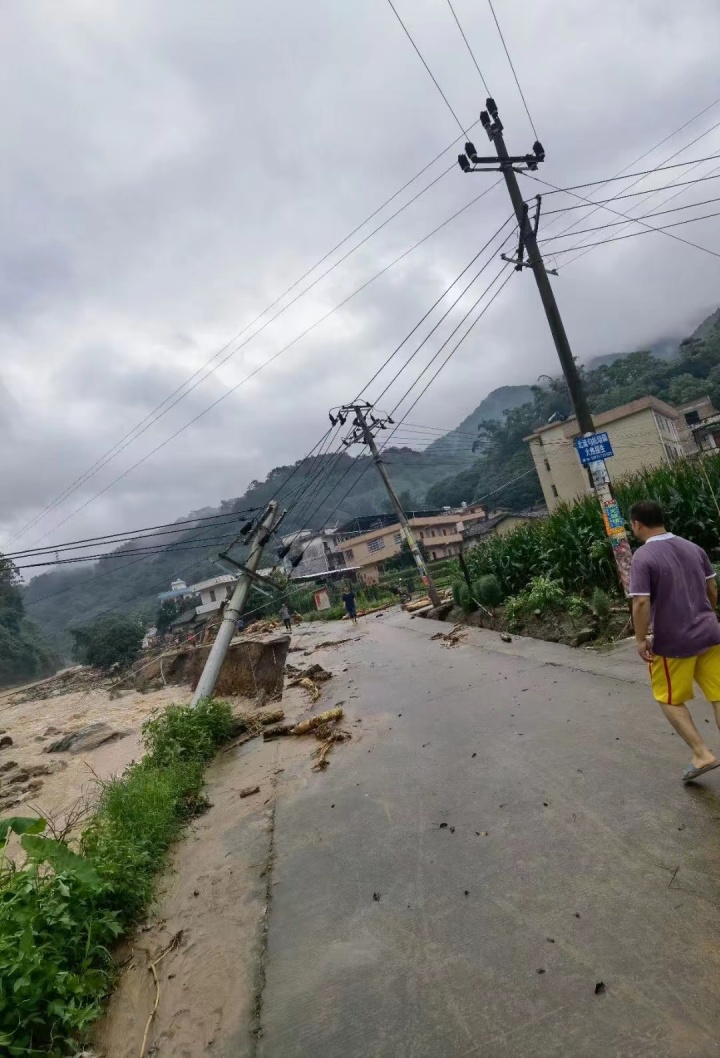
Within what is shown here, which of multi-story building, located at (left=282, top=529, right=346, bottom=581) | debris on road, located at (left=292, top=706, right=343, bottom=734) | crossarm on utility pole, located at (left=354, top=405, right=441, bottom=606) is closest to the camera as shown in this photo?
debris on road, located at (left=292, top=706, right=343, bottom=734)

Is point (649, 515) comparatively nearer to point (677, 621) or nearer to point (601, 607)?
point (677, 621)

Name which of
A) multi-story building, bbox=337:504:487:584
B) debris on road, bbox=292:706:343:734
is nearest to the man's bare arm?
debris on road, bbox=292:706:343:734

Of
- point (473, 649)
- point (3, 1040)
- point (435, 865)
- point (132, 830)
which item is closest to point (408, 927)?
point (435, 865)

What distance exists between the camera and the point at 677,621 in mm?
3062

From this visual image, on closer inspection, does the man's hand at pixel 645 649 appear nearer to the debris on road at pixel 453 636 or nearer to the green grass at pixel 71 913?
the green grass at pixel 71 913

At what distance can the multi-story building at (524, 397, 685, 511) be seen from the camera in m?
33.6

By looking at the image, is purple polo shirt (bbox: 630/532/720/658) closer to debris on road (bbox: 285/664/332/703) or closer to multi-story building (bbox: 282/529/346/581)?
debris on road (bbox: 285/664/332/703)

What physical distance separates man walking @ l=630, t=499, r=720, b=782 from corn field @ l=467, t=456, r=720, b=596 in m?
6.02

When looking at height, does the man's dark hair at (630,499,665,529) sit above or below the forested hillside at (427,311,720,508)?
below

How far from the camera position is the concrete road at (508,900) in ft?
6.80

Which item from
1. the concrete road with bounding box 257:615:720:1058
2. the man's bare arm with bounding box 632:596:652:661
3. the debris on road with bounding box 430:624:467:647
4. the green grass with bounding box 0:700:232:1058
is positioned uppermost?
the man's bare arm with bounding box 632:596:652:661

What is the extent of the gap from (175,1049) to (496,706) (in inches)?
178

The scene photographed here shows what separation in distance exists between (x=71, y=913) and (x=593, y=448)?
Answer: 7.98 m

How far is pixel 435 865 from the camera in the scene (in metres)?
3.32
